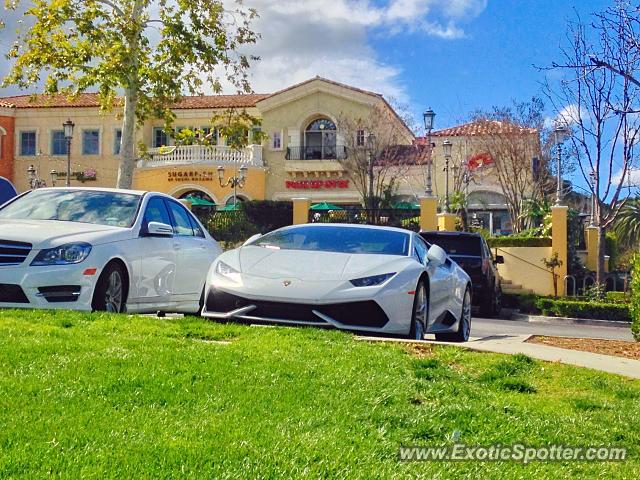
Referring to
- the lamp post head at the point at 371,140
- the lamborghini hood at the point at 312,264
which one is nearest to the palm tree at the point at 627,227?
the lamp post head at the point at 371,140

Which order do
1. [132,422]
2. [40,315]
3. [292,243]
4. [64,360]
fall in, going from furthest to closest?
1. [292,243]
2. [40,315]
3. [64,360]
4. [132,422]

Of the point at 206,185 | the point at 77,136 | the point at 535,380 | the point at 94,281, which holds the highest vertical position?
the point at 77,136

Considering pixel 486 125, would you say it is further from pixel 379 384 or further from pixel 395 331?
pixel 379 384

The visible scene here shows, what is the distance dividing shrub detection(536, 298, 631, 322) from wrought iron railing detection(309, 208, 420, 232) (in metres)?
6.95

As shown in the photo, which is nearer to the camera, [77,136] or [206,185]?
[206,185]

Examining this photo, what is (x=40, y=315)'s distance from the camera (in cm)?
682

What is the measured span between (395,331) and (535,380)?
196cm

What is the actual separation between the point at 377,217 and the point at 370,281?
20427mm

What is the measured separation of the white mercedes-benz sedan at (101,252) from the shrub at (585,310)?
45.2ft

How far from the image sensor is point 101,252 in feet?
26.2

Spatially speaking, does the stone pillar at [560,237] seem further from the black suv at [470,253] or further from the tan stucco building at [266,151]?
the black suv at [470,253]

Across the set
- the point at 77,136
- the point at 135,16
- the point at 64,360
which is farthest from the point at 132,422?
the point at 77,136

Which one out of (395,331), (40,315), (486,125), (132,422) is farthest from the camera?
(486,125)

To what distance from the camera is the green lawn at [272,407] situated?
3227 millimetres
